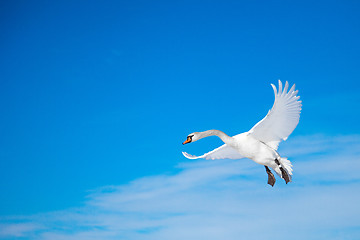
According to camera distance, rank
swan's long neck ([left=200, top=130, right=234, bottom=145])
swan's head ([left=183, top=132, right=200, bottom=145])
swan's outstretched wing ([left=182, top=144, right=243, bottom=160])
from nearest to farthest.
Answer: swan's head ([left=183, top=132, right=200, bottom=145]) < swan's long neck ([left=200, top=130, right=234, bottom=145]) < swan's outstretched wing ([left=182, top=144, right=243, bottom=160])

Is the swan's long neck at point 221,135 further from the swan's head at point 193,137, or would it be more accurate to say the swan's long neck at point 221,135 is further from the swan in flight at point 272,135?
the swan's head at point 193,137

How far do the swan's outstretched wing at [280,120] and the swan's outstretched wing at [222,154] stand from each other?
1232 mm

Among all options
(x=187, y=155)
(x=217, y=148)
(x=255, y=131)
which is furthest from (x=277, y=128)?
(x=187, y=155)

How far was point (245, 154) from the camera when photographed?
12734 mm

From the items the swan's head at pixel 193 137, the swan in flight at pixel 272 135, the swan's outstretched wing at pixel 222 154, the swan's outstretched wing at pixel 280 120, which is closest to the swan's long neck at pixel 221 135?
the swan in flight at pixel 272 135

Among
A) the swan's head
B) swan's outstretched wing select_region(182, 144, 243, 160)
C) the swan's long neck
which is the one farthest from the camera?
swan's outstretched wing select_region(182, 144, 243, 160)

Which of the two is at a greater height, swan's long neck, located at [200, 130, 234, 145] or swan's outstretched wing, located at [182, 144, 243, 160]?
swan's outstretched wing, located at [182, 144, 243, 160]

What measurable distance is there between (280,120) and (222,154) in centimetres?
243

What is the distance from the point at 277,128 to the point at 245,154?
4.43 ft

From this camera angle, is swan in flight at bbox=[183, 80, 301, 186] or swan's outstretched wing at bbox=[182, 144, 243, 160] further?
swan's outstretched wing at bbox=[182, 144, 243, 160]

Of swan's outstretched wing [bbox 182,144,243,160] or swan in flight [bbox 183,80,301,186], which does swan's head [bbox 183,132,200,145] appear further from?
swan's outstretched wing [bbox 182,144,243,160]

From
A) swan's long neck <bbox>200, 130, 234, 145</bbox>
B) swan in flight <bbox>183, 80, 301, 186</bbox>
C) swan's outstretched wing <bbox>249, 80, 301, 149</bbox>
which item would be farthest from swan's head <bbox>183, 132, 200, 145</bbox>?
swan's outstretched wing <bbox>249, 80, 301, 149</bbox>

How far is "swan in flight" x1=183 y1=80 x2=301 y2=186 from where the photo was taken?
12.5 meters

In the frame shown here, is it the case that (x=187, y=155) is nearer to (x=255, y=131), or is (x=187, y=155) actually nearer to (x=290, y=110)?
(x=255, y=131)
